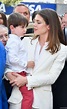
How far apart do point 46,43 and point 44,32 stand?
0.09 metres

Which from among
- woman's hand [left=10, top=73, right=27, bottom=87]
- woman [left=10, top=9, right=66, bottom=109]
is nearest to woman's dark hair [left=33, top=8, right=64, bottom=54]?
woman [left=10, top=9, right=66, bottom=109]

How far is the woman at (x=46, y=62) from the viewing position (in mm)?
1923

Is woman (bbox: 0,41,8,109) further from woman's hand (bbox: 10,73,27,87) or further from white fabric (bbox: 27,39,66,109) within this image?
white fabric (bbox: 27,39,66,109)

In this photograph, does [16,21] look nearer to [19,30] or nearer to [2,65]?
[19,30]

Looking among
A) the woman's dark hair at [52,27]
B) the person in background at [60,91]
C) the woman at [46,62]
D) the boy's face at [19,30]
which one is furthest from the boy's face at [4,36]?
the person in background at [60,91]

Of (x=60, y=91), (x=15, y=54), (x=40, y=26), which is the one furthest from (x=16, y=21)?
(x=60, y=91)

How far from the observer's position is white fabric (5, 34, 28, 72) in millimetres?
1874

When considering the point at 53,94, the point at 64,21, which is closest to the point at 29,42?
the point at 53,94

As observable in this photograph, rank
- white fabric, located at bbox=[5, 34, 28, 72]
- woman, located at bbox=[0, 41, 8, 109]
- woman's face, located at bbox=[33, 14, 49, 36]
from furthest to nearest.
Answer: woman's face, located at bbox=[33, 14, 49, 36] → white fabric, located at bbox=[5, 34, 28, 72] → woman, located at bbox=[0, 41, 8, 109]

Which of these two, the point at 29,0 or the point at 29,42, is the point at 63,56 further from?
the point at 29,0

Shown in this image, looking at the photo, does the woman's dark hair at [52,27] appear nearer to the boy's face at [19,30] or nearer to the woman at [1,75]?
the boy's face at [19,30]

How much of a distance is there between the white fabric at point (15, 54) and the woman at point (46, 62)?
7cm

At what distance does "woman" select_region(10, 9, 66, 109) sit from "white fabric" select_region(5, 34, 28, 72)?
0.07 meters

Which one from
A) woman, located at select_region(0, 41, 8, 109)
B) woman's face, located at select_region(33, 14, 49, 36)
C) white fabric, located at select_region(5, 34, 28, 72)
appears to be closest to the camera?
woman, located at select_region(0, 41, 8, 109)
